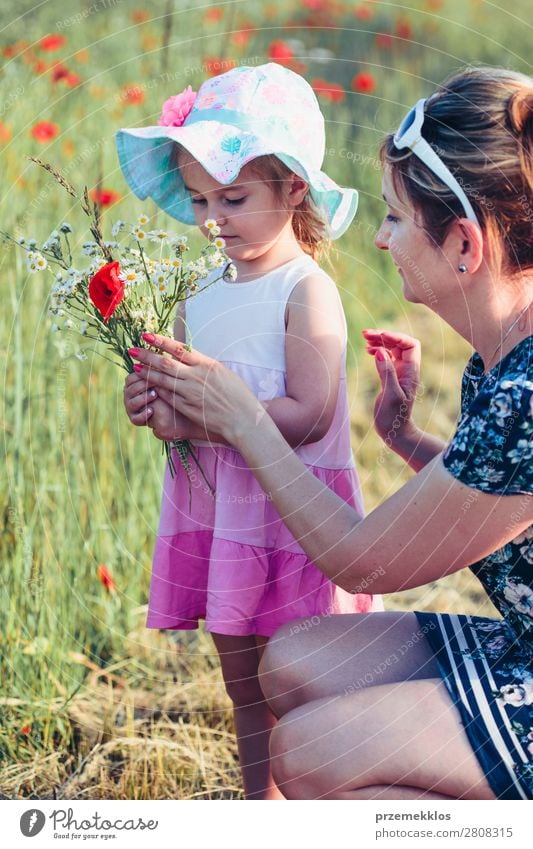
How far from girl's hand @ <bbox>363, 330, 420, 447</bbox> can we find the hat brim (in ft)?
0.78

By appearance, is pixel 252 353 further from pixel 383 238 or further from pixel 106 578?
pixel 106 578

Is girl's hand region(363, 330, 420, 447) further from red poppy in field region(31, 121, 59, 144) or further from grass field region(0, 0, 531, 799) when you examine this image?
red poppy in field region(31, 121, 59, 144)

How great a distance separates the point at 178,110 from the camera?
183 centimetres

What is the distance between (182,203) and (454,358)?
1.94 meters

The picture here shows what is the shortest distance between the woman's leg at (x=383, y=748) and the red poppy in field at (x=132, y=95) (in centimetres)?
183

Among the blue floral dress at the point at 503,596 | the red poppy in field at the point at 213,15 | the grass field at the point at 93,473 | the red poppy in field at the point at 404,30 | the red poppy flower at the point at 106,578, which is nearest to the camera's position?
the blue floral dress at the point at 503,596

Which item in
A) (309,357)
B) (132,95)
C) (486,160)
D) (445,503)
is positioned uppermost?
(132,95)

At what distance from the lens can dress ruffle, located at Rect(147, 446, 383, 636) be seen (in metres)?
1.79

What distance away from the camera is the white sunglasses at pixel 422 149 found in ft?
4.90

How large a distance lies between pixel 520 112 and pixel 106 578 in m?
1.36

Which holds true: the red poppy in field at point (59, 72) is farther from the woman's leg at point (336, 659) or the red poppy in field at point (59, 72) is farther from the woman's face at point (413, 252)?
the woman's leg at point (336, 659)

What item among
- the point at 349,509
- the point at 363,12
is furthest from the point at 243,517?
the point at 363,12

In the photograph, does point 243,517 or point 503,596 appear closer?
point 503,596


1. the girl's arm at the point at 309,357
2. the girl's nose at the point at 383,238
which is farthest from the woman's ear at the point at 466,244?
the girl's arm at the point at 309,357
